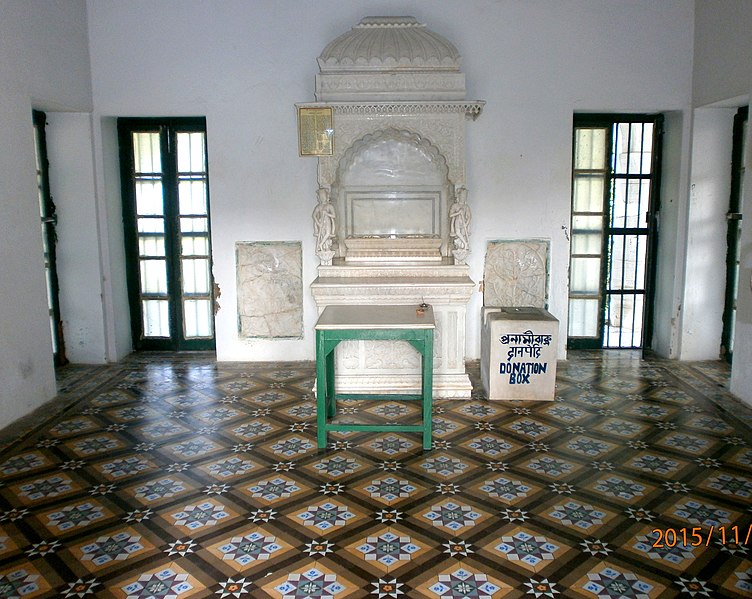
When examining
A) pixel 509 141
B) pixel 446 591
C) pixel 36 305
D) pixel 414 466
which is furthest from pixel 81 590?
pixel 509 141

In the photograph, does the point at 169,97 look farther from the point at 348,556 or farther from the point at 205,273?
the point at 348,556

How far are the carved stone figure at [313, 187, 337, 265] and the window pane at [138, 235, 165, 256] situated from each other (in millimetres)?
2151

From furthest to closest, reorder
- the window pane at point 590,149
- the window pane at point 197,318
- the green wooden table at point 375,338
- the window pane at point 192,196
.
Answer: the window pane at point 197,318 < the window pane at point 192,196 < the window pane at point 590,149 < the green wooden table at point 375,338

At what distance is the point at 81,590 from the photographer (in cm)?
320

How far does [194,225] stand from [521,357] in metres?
3.95

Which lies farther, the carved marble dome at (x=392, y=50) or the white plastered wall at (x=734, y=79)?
the carved marble dome at (x=392, y=50)

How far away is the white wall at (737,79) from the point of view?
5.71 m

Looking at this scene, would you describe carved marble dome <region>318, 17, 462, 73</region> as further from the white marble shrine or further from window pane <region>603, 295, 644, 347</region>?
window pane <region>603, 295, 644, 347</region>

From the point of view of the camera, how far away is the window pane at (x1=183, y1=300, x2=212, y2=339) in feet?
25.1

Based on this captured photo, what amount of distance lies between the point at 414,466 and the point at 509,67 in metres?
4.32

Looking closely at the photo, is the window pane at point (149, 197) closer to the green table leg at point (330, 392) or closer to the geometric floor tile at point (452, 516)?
the green table leg at point (330, 392)

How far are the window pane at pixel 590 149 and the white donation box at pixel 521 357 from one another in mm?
2360

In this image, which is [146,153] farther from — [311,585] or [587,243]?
[311,585]

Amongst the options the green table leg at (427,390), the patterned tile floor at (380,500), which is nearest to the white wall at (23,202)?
the patterned tile floor at (380,500)
